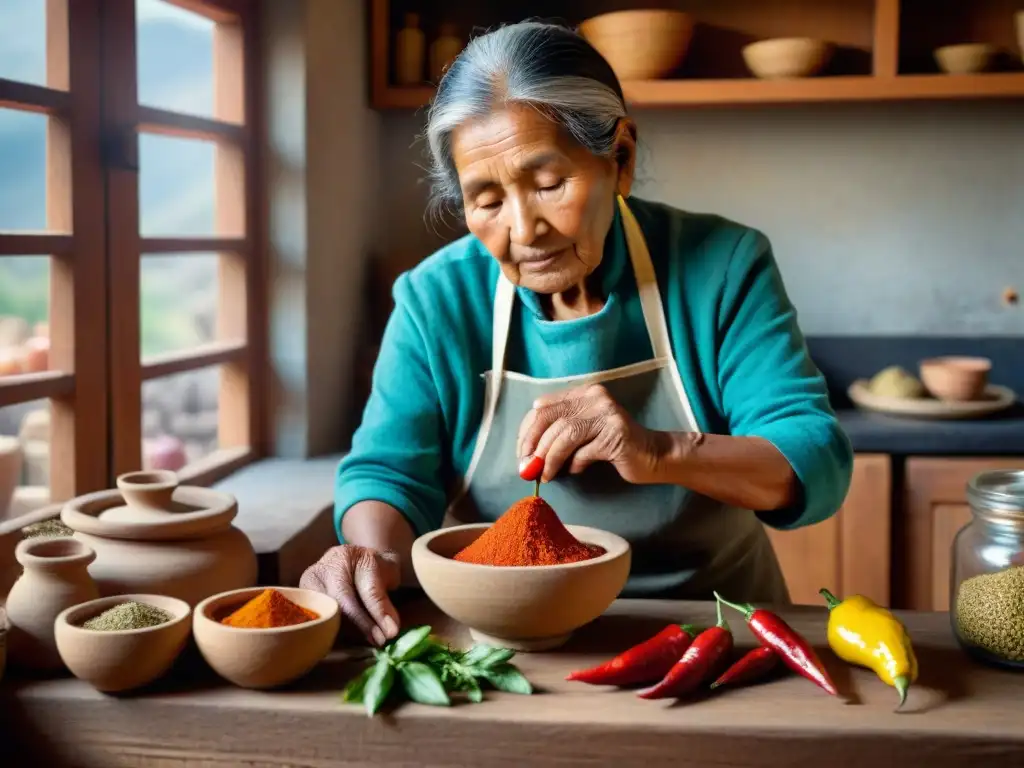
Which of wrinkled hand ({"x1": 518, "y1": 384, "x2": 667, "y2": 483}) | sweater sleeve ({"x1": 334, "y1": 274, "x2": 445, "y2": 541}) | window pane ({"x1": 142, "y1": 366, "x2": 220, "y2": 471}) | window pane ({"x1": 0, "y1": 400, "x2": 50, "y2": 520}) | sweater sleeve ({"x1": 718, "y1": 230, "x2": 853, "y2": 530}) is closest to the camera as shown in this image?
wrinkled hand ({"x1": 518, "y1": 384, "x2": 667, "y2": 483})

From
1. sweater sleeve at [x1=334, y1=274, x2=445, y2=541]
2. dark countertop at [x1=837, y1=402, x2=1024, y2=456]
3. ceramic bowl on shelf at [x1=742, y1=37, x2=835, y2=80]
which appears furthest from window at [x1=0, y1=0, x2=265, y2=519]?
dark countertop at [x1=837, y1=402, x2=1024, y2=456]

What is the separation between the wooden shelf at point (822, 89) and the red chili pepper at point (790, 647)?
2.10m

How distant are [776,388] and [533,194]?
437 mm

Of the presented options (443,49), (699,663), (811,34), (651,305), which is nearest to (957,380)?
(811,34)

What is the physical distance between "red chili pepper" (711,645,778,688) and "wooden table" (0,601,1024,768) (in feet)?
0.05

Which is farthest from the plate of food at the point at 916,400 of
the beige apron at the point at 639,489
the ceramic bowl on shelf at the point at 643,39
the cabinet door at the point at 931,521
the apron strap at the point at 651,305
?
the apron strap at the point at 651,305

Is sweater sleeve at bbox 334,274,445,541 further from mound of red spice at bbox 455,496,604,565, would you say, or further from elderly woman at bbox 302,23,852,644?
mound of red spice at bbox 455,496,604,565

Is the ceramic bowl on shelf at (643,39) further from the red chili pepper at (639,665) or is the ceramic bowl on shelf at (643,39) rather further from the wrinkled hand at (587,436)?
the red chili pepper at (639,665)

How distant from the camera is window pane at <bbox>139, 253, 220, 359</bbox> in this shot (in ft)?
7.54

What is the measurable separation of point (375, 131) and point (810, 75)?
4.26 ft

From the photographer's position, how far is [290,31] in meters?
2.75

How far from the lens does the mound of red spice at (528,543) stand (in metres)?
1.18

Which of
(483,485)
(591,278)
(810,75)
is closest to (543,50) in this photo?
(591,278)

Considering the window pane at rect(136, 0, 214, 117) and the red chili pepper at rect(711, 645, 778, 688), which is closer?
the red chili pepper at rect(711, 645, 778, 688)
